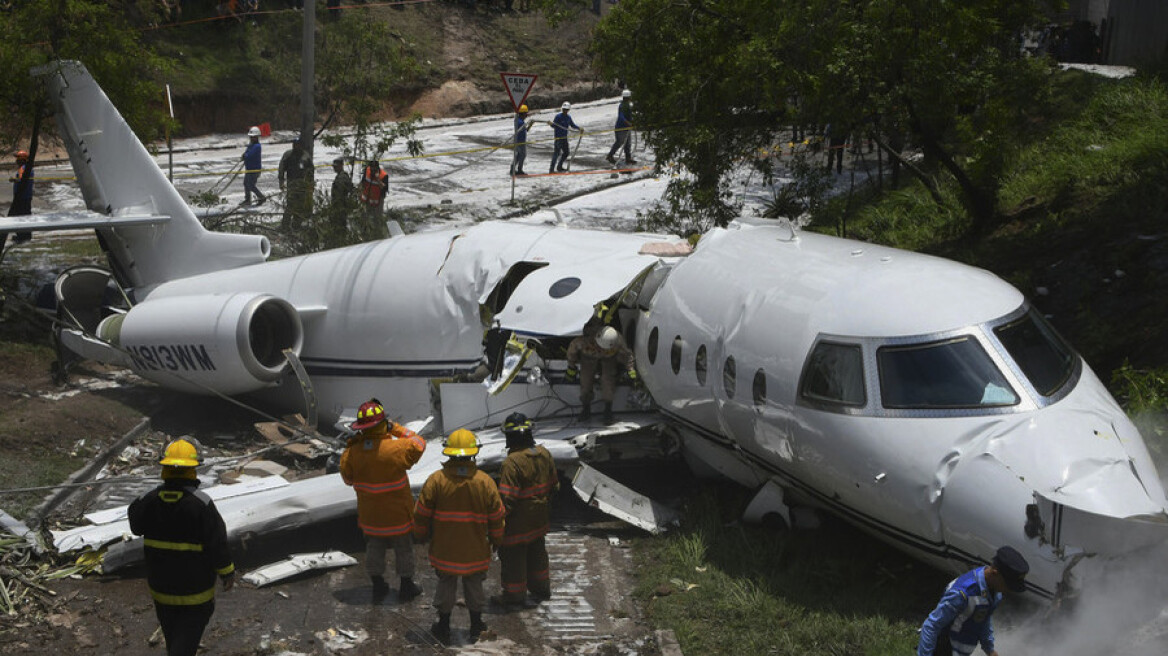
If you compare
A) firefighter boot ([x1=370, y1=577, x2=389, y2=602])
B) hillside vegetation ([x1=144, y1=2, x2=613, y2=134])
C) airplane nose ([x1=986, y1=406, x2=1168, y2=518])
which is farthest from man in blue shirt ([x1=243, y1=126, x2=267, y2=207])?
airplane nose ([x1=986, y1=406, x2=1168, y2=518])

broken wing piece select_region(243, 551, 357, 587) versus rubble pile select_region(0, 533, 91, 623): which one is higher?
rubble pile select_region(0, 533, 91, 623)

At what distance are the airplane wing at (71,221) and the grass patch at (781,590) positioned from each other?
925 cm

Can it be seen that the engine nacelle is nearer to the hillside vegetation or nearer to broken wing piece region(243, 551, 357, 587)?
broken wing piece region(243, 551, 357, 587)

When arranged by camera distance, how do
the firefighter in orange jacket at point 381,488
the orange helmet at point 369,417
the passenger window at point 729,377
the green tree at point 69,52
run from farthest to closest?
the green tree at point 69,52 < the passenger window at point 729,377 < the firefighter in orange jacket at point 381,488 < the orange helmet at point 369,417

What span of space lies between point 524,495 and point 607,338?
2968 millimetres

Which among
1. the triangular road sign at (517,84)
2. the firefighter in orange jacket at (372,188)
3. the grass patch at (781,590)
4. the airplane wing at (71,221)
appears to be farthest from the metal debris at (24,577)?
the triangular road sign at (517,84)

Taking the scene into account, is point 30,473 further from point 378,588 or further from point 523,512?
point 523,512

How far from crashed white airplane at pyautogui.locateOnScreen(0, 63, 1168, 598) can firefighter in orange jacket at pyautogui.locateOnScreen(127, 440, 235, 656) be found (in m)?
4.60

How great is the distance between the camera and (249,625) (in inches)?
363

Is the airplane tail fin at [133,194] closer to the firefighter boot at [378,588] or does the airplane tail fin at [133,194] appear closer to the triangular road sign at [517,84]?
the firefighter boot at [378,588]

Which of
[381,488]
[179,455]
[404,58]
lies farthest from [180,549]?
[404,58]

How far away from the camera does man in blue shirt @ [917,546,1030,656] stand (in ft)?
22.4

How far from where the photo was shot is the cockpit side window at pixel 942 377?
8430mm

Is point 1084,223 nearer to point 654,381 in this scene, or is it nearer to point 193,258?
point 654,381
